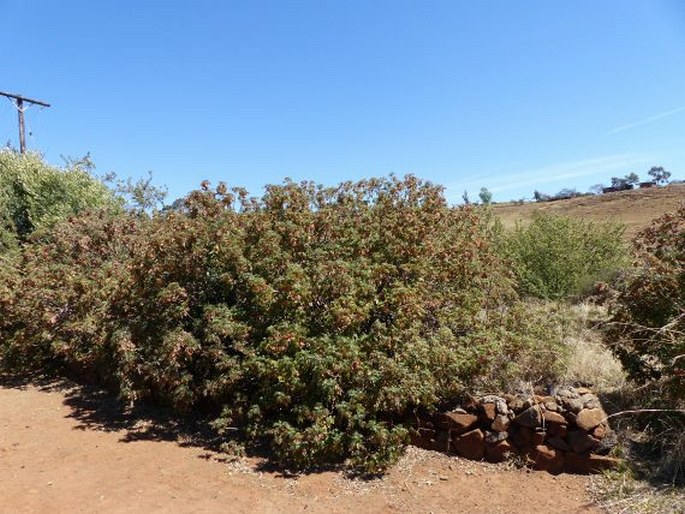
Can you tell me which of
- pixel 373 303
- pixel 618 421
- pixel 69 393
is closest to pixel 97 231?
pixel 69 393

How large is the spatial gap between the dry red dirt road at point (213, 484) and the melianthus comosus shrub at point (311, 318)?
0.39 meters

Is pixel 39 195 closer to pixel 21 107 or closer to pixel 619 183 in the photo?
pixel 21 107

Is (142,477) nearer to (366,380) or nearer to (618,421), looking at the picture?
(366,380)

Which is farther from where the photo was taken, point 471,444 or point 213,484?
point 471,444


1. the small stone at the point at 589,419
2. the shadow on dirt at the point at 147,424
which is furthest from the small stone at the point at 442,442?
the small stone at the point at 589,419

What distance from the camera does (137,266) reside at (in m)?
7.50

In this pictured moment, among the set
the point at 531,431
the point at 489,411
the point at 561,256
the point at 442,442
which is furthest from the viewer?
the point at 561,256

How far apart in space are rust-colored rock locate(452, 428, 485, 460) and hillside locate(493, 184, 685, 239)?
2941cm

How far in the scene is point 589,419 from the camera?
5707 mm

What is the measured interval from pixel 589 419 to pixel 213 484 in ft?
12.9

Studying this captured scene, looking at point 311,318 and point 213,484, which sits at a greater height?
point 311,318

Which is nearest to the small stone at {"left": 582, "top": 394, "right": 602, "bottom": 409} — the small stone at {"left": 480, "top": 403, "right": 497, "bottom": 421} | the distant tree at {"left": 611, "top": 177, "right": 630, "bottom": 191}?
the small stone at {"left": 480, "top": 403, "right": 497, "bottom": 421}

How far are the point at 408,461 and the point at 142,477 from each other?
284cm

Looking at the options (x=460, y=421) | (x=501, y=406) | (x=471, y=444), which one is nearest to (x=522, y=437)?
(x=501, y=406)
